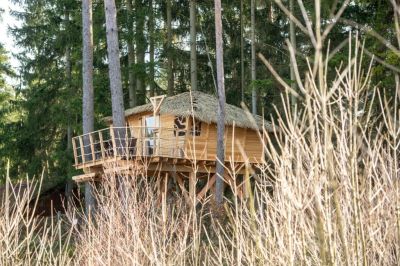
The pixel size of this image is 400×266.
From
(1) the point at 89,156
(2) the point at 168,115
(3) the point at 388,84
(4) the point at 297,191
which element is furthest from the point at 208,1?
(4) the point at 297,191

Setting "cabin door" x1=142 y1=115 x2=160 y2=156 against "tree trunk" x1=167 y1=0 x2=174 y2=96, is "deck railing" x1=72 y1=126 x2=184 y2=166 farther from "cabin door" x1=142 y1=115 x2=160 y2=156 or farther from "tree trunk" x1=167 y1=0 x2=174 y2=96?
"tree trunk" x1=167 y1=0 x2=174 y2=96

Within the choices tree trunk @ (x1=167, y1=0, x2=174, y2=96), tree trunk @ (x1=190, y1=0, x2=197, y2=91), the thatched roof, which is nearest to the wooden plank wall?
the thatched roof

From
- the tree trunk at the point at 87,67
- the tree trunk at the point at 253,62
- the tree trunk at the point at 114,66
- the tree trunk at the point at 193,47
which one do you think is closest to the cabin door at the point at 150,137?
the tree trunk at the point at 114,66

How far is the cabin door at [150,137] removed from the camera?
1600cm

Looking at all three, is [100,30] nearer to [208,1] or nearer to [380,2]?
[208,1]

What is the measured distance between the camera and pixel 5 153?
24359mm

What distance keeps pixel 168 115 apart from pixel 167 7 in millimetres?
7363

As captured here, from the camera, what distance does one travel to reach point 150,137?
16922mm

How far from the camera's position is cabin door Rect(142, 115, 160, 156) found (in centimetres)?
1600

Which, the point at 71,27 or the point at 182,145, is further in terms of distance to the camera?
the point at 71,27

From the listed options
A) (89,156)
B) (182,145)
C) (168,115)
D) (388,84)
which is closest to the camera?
(388,84)

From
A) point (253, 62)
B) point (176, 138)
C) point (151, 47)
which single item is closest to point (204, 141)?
point (176, 138)

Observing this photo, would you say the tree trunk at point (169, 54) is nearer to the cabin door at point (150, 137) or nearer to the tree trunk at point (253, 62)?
the tree trunk at point (253, 62)

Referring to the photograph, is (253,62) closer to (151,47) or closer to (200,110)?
(151,47)
